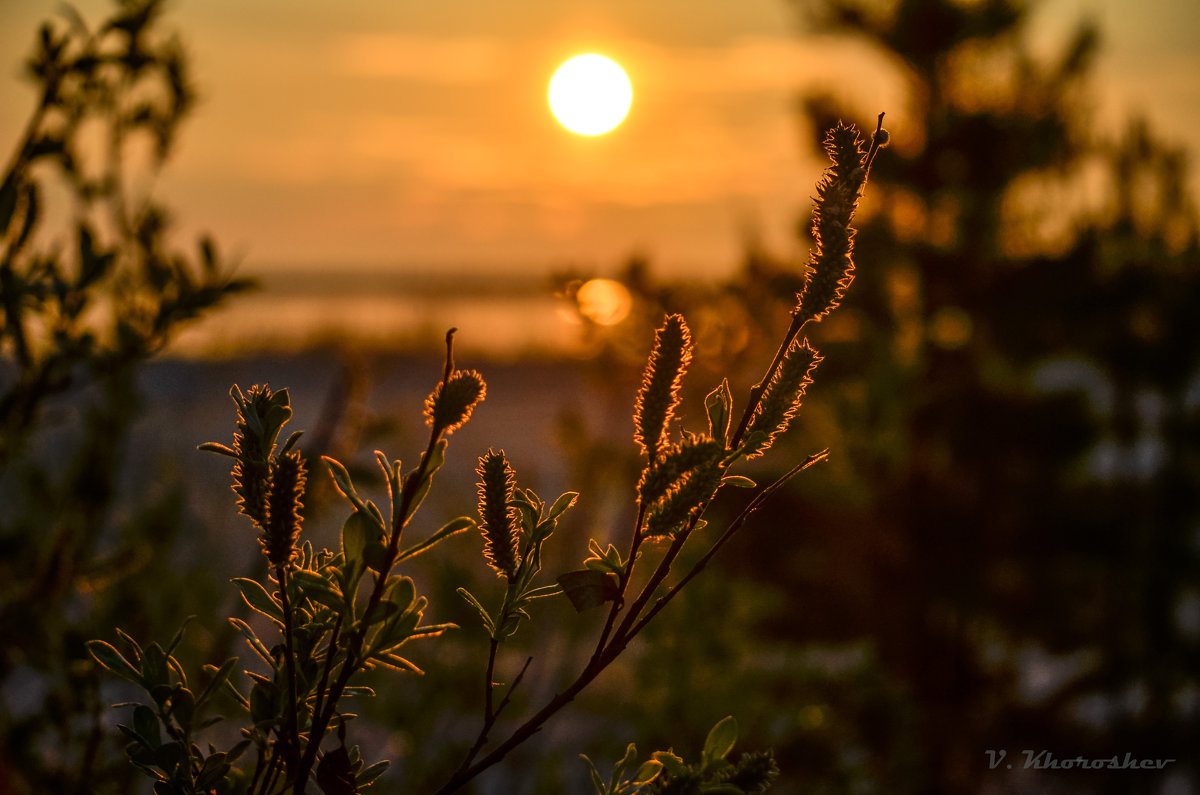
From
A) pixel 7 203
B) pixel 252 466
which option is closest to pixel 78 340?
pixel 7 203

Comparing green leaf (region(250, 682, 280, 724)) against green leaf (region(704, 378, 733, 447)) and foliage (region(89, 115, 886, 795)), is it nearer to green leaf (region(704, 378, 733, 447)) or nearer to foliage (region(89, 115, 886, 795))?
foliage (region(89, 115, 886, 795))

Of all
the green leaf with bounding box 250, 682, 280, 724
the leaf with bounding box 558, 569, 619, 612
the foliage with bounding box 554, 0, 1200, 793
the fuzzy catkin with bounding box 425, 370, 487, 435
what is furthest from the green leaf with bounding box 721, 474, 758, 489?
the foliage with bounding box 554, 0, 1200, 793

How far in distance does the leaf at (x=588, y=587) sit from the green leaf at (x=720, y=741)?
18cm

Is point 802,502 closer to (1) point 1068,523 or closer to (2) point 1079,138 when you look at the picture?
(1) point 1068,523

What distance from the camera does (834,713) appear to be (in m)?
5.64

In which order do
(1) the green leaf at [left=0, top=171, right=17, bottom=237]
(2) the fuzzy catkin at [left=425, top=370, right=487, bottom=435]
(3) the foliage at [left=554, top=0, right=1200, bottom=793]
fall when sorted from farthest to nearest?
(3) the foliage at [left=554, top=0, right=1200, bottom=793]
(1) the green leaf at [left=0, top=171, right=17, bottom=237]
(2) the fuzzy catkin at [left=425, top=370, right=487, bottom=435]

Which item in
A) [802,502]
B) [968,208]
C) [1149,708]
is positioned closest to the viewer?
[1149,708]

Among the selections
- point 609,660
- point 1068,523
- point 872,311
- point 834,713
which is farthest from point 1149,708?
point 609,660

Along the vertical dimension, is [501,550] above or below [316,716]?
above

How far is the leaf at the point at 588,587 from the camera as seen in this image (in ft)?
2.88

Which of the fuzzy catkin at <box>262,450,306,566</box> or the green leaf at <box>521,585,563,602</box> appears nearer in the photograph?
the fuzzy catkin at <box>262,450,306,566</box>

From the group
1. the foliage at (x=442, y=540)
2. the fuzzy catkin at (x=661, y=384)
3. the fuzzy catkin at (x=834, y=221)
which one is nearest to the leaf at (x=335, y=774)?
the foliage at (x=442, y=540)

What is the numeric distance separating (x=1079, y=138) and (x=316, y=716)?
Result: 7707 mm

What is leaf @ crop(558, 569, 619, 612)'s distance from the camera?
0.88 m
